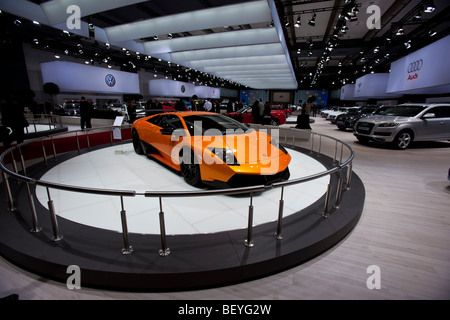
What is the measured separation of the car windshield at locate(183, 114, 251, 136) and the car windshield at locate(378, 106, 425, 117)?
6573mm

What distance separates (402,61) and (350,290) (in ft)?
57.3

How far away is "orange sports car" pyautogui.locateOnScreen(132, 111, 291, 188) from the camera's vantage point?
291 centimetres

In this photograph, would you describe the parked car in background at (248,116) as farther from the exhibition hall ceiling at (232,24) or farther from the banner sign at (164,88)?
the banner sign at (164,88)

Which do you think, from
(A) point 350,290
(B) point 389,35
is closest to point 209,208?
(A) point 350,290

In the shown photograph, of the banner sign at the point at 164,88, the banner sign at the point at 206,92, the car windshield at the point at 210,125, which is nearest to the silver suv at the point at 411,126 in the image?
the car windshield at the point at 210,125

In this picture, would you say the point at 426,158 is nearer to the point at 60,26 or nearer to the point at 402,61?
the point at 402,61

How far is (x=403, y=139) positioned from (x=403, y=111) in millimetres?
1207

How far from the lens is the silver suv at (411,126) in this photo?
6905mm

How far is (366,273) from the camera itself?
1.91 m

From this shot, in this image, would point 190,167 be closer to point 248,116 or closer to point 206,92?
point 248,116

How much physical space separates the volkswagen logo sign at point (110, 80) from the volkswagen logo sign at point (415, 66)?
2135 centimetres

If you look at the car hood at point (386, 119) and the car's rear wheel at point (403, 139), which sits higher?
the car hood at point (386, 119)

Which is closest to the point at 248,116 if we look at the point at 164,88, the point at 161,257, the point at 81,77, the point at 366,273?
the point at 366,273
